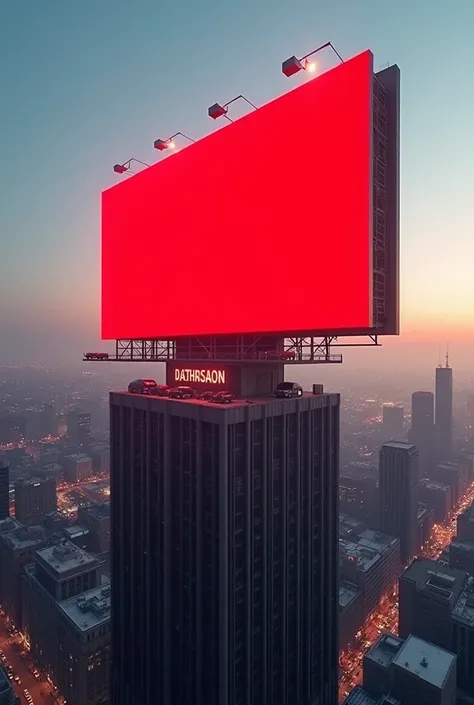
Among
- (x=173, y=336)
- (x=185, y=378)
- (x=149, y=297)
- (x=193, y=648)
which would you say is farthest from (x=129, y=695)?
(x=149, y=297)

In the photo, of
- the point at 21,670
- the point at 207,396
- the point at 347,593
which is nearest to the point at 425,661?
the point at 347,593

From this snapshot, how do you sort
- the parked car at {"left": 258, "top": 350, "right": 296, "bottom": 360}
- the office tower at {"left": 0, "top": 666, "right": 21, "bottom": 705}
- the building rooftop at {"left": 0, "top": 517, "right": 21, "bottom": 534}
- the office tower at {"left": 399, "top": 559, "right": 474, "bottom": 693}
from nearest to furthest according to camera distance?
the parked car at {"left": 258, "top": 350, "right": 296, "bottom": 360} < the office tower at {"left": 0, "top": 666, "right": 21, "bottom": 705} < the office tower at {"left": 399, "top": 559, "right": 474, "bottom": 693} < the building rooftop at {"left": 0, "top": 517, "right": 21, "bottom": 534}

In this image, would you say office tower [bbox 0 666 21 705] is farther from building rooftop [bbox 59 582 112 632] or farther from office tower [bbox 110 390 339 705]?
office tower [bbox 110 390 339 705]

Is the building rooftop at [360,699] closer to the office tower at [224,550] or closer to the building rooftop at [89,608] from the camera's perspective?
the office tower at [224,550]

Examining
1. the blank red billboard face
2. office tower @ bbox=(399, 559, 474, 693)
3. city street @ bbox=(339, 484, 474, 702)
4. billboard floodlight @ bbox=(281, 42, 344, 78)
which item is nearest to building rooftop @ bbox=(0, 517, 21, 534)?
city street @ bbox=(339, 484, 474, 702)

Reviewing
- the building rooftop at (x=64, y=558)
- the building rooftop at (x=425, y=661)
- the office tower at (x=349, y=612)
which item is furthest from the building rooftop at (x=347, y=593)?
the building rooftop at (x=64, y=558)

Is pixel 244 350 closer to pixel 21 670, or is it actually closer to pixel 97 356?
pixel 97 356

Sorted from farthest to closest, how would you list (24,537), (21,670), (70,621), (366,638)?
1. (24,537)
2. (366,638)
3. (21,670)
4. (70,621)
